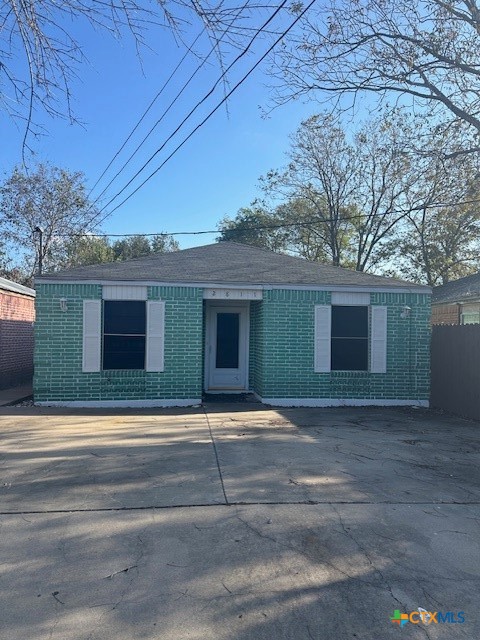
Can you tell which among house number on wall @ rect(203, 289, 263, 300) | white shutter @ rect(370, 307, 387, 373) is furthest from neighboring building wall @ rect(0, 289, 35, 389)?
white shutter @ rect(370, 307, 387, 373)

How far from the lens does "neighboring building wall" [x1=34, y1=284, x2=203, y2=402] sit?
1045 cm

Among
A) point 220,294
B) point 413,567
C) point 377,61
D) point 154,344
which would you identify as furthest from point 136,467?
point 377,61

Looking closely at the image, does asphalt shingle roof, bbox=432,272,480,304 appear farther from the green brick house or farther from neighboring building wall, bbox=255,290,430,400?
the green brick house

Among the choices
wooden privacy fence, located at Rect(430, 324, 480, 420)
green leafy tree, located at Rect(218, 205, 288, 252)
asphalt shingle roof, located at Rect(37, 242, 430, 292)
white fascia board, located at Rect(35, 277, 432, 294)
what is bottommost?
wooden privacy fence, located at Rect(430, 324, 480, 420)

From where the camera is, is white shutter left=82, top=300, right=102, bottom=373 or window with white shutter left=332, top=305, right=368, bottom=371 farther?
window with white shutter left=332, top=305, right=368, bottom=371

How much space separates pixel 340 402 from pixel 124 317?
5382mm

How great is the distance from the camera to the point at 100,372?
10578 mm

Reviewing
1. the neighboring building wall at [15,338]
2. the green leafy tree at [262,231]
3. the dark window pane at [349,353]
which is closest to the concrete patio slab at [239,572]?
the dark window pane at [349,353]

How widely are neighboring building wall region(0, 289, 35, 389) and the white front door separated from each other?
6360 mm

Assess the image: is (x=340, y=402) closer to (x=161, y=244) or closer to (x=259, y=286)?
(x=259, y=286)

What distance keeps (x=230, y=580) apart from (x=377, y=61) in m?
10.6

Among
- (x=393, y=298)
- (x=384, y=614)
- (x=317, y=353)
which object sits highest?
(x=393, y=298)

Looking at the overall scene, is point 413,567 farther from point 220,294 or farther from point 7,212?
point 7,212

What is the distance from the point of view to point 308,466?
601 cm
